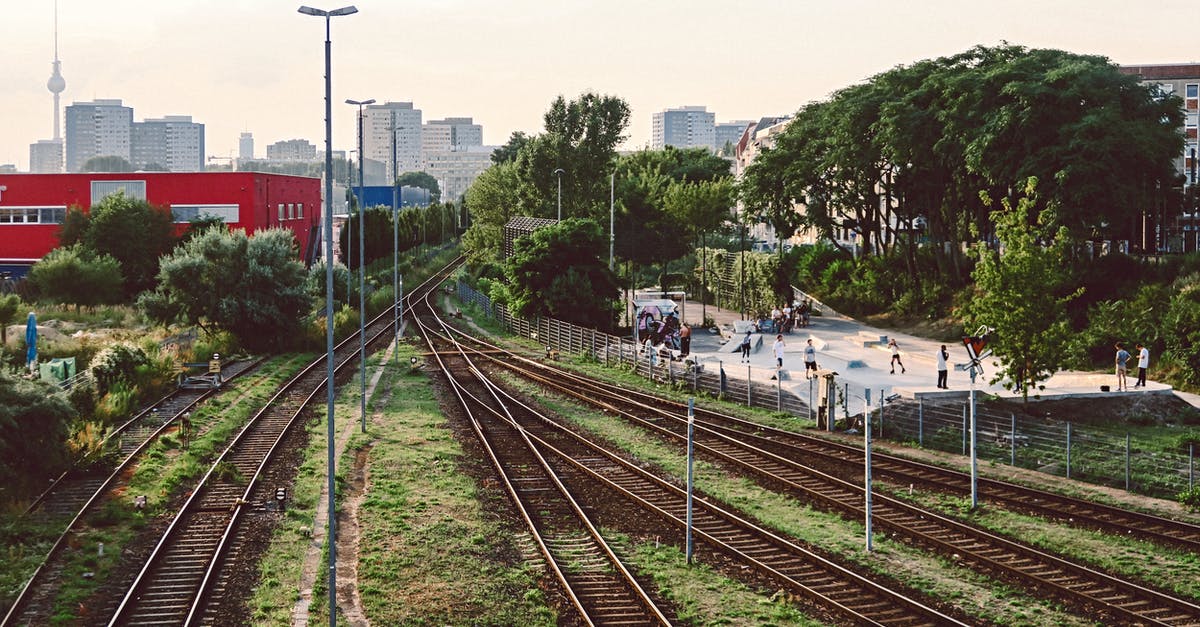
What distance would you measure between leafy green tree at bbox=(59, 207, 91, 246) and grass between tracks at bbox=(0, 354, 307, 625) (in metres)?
40.6

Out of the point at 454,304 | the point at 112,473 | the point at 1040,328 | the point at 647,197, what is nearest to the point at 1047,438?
the point at 1040,328

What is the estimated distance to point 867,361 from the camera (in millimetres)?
45469

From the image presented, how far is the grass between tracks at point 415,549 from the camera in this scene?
17.5m

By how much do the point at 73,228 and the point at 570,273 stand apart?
3379cm

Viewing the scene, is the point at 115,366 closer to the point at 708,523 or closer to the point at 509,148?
the point at 708,523

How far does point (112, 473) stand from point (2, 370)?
11.6ft

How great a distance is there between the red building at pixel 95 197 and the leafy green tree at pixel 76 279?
12756 mm

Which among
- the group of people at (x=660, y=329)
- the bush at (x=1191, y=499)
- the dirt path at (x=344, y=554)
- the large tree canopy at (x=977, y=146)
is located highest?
the large tree canopy at (x=977, y=146)

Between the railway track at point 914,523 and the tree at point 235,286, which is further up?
the tree at point 235,286

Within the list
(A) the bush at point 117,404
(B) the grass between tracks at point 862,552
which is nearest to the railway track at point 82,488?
(A) the bush at point 117,404

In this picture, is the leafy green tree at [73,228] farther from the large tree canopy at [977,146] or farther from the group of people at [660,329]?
the large tree canopy at [977,146]

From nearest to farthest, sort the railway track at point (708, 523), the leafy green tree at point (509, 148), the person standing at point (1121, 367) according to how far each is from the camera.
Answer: the railway track at point (708, 523) → the person standing at point (1121, 367) → the leafy green tree at point (509, 148)

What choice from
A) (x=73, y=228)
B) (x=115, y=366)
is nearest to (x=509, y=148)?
(x=73, y=228)

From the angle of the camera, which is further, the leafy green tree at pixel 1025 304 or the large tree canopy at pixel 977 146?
the large tree canopy at pixel 977 146
